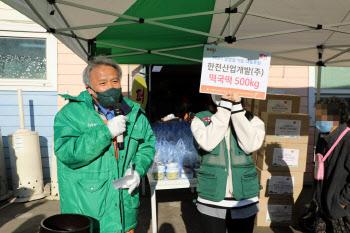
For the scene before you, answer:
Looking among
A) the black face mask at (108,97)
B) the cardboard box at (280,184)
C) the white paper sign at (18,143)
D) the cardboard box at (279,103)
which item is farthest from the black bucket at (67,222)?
the white paper sign at (18,143)

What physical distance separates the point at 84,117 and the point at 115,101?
9.6 inches

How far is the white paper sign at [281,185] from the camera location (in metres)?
3.77

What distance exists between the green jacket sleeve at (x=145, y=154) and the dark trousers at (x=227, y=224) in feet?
2.15

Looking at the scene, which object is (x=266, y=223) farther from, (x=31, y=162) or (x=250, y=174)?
(x=31, y=162)

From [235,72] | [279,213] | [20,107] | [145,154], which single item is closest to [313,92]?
[279,213]

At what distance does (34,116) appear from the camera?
539 cm

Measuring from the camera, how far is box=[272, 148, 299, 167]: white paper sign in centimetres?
376

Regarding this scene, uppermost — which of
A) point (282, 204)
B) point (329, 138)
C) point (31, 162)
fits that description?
point (329, 138)

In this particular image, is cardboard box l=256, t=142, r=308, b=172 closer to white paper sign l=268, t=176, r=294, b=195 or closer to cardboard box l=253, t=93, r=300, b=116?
white paper sign l=268, t=176, r=294, b=195

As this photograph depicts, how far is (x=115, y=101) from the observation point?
1830 mm

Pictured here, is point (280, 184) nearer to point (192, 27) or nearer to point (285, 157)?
point (285, 157)

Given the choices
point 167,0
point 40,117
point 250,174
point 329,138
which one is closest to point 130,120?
point 250,174

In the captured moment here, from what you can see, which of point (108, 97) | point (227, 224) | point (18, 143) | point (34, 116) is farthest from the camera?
point (34, 116)

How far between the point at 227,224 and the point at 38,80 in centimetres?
499
